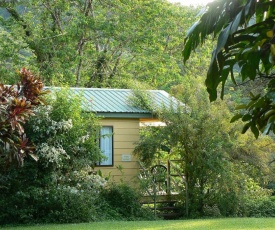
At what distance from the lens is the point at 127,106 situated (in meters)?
18.3

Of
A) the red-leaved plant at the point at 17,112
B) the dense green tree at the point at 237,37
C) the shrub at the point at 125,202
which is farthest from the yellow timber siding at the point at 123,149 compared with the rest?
the dense green tree at the point at 237,37

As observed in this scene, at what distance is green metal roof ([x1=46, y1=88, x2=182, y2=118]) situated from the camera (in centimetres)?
1756

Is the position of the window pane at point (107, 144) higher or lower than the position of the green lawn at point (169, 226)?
higher

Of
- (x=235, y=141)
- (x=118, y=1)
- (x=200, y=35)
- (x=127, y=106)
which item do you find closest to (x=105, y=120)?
(x=127, y=106)

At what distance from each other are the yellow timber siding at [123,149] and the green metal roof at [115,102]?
12.3 inches

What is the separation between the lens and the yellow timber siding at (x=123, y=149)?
17.9m

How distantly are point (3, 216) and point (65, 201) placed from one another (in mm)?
1430

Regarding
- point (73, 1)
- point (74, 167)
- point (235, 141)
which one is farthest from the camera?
point (73, 1)

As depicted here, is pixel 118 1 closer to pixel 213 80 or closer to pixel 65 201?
pixel 65 201

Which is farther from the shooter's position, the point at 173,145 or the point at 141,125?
the point at 141,125

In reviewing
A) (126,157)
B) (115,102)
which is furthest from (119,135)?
(115,102)

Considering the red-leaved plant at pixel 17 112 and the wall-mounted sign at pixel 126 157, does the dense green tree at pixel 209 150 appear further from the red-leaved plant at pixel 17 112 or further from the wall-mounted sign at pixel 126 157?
the red-leaved plant at pixel 17 112

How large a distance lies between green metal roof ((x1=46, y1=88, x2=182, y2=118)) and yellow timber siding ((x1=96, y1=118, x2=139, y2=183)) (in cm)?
31

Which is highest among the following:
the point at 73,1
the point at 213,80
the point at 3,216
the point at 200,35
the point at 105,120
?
the point at 73,1
